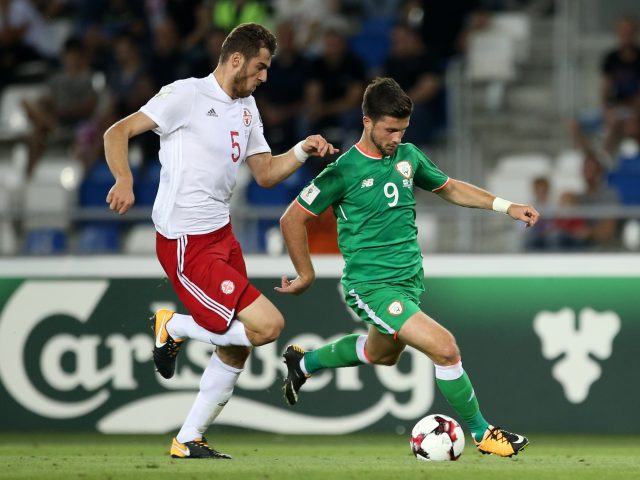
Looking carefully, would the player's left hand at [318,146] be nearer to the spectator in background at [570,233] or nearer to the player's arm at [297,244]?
the player's arm at [297,244]

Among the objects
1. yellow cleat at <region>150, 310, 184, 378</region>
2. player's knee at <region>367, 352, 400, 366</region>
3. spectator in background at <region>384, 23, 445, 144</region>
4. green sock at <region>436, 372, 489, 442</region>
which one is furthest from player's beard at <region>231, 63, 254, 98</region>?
spectator in background at <region>384, 23, 445, 144</region>

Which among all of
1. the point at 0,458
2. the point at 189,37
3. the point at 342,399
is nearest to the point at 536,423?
the point at 342,399

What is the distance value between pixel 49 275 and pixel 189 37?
504 centimetres

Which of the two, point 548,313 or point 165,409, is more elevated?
point 548,313

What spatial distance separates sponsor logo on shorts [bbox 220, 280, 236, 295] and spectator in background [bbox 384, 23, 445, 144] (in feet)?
20.6

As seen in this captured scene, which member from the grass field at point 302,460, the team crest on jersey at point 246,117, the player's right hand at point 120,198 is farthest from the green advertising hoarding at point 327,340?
the player's right hand at point 120,198

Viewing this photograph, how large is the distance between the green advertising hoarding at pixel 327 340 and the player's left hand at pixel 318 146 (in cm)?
325

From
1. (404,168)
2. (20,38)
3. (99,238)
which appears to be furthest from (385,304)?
(20,38)

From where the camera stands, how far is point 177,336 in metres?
8.12

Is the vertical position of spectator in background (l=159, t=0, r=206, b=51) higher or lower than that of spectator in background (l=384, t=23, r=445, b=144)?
higher

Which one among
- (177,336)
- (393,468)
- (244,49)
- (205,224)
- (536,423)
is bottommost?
(536,423)

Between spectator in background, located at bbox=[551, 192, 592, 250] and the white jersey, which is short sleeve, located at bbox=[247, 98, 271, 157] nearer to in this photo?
the white jersey

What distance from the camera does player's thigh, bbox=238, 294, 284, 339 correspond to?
25.0 ft

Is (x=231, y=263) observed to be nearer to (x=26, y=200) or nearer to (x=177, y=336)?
(x=177, y=336)
